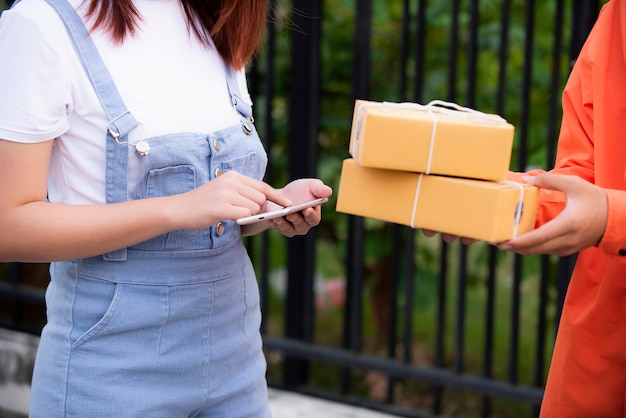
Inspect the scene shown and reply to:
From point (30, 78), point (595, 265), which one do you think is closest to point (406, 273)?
point (595, 265)

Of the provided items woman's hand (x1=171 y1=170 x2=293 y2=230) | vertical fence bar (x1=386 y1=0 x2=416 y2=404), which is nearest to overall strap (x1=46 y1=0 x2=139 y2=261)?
woman's hand (x1=171 y1=170 x2=293 y2=230)

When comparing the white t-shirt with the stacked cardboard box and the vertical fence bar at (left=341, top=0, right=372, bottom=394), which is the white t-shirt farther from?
the vertical fence bar at (left=341, top=0, right=372, bottom=394)

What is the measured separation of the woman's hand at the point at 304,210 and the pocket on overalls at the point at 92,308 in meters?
0.38

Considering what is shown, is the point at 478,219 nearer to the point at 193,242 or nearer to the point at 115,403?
Result: the point at 193,242

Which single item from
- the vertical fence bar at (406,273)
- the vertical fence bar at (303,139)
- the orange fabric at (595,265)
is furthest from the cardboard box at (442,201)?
the vertical fence bar at (303,139)

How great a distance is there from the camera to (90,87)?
5.18ft

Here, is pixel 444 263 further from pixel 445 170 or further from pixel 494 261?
pixel 445 170

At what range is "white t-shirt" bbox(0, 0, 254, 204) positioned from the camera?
1.51m

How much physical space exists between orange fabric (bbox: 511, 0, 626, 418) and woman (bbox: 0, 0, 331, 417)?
55cm

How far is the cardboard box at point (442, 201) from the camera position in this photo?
1519mm

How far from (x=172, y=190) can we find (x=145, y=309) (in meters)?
0.23

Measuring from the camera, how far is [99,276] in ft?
5.49

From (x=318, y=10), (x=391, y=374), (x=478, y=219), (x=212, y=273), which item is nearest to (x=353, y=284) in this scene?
(x=391, y=374)

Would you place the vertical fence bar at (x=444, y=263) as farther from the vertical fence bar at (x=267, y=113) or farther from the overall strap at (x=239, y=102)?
the overall strap at (x=239, y=102)
